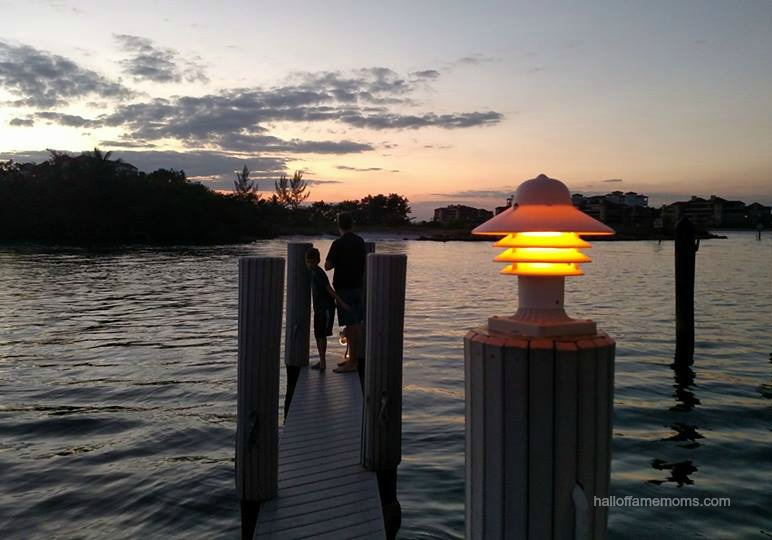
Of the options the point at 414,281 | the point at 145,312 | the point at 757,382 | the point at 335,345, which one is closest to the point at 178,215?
the point at 414,281

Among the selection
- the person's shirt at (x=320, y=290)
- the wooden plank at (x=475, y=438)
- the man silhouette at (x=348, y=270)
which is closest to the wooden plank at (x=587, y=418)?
the wooden plank at (x=475, y=438)

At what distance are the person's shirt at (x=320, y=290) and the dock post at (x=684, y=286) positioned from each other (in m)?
8.31

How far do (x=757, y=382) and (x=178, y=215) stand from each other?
281ft

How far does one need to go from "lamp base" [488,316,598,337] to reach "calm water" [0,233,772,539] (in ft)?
14.8

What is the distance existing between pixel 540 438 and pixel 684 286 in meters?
12.9

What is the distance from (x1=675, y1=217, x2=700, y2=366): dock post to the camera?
13.1 meters

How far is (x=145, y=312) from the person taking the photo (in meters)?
20.4

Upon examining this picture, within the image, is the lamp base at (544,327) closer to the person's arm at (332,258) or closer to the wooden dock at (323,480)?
the wooden dock at (323,480)

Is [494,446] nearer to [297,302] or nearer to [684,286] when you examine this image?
[297,302]

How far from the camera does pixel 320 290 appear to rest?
902 centimetres

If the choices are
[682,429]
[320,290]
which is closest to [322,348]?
[320,290]

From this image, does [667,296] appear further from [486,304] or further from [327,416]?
[327,416]

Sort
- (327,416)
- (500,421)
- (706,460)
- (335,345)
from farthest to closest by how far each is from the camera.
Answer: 1. (335,345)
2. (706,460)
3. (327,416)
4. (500,421)

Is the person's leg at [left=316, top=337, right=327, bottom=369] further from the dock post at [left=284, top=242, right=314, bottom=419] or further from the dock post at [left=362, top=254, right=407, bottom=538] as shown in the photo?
the dock post at [left=362, top=254, right=407, bottom=538]
